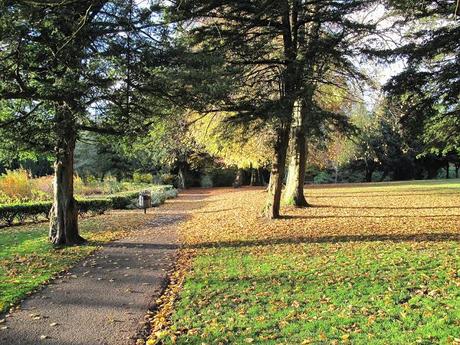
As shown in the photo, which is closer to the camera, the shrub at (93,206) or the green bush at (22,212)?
the green bush at (22,212)

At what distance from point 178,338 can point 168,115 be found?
754 cm

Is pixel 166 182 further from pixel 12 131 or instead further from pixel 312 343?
pixel 312 343

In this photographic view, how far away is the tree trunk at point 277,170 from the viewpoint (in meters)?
14.5

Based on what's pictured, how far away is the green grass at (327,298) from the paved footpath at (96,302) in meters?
0.65

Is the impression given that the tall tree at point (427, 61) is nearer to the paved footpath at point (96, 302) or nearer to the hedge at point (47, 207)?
the paved footpath at point (96, 302)

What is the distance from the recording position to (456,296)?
6.11m

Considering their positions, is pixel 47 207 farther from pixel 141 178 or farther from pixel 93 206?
pixel 141 178

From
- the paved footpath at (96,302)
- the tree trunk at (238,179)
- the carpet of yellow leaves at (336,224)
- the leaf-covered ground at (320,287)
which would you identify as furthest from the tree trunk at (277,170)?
the tree trunk at (238,179)

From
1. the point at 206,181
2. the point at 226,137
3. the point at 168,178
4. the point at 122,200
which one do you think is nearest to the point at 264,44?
the point at 226,137

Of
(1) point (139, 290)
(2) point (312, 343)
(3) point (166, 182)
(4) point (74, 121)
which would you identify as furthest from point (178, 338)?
(3) point (166, 182)

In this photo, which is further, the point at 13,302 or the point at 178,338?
the point at 13,302

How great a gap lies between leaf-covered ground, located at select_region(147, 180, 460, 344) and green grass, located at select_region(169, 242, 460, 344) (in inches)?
0.5

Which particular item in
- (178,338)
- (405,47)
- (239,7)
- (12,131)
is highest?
(239,7)

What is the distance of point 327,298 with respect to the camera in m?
6.54
